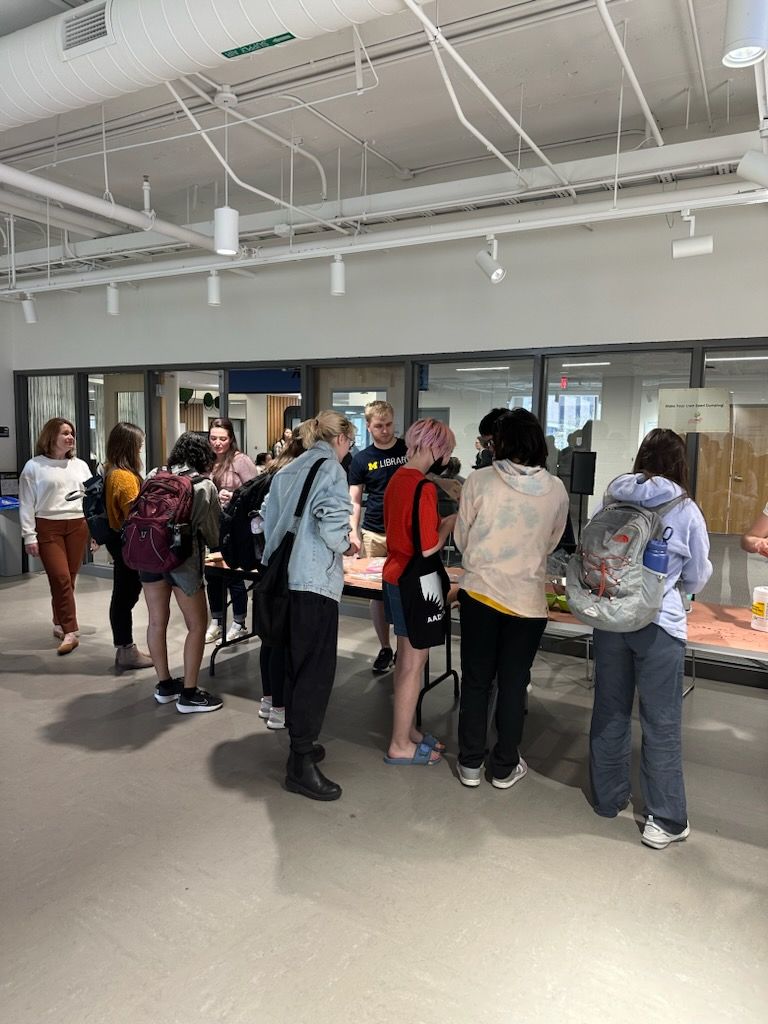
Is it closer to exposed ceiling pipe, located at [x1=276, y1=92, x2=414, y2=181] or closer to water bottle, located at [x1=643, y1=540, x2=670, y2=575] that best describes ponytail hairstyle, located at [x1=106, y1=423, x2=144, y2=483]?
exposed ceiling pipe, located at [x1=276, y1=92, x2=414, y2=181]

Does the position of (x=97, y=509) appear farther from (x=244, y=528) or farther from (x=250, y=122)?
(x=250, y=122)

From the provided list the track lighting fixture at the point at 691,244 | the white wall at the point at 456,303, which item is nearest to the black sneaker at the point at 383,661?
the white wall at the point at 456,303

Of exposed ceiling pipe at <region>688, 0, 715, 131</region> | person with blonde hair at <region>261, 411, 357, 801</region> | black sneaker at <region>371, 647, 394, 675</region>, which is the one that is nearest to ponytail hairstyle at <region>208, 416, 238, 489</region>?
black sneaker at <region>371, 647, 394, 675</region>

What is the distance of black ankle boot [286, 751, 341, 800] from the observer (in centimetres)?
292

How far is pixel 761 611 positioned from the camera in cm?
298

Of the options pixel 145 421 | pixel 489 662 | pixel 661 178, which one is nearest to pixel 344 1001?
pixel 489 662

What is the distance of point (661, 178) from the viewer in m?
4.37

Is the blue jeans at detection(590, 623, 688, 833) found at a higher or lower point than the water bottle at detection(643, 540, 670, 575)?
lower

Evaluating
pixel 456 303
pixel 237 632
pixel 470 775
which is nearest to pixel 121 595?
pixel 237 632

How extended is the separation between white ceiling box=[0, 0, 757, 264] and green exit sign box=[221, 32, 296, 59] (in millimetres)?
1123

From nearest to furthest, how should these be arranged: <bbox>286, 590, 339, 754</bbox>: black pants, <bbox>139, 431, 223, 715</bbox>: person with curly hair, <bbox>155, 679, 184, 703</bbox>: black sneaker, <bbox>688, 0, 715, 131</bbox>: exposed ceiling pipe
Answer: <bbox>286, 590, 339, 754</bbox>: black pants, <bbox>688, 0, 715, 131</bbox>: exposed ceiling pipe, <bbox>139, 431, 223, 715</bbox>: person with curly hair, <bbox>155, 679, 184, 703</bbox>: black sneaker

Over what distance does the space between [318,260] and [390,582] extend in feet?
12.6

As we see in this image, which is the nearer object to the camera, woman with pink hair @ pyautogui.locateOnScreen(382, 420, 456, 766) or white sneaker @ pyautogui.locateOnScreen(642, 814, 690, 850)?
white sneaker @ pyautogui.locateOnScreen(642, 814, 690, 850)

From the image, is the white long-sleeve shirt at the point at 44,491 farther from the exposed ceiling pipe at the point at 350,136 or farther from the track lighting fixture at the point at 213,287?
the exposed ceiling pipe at the point at 350,136
